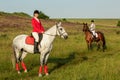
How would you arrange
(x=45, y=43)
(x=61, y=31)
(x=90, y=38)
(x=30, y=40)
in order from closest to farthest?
(x=45, y=43), (x=61, y=31), (x=30, y=40), (x=90, y=38)

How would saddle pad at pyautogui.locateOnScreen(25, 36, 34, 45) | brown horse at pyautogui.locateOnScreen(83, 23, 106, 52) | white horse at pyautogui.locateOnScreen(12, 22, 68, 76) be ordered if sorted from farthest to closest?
brown horse at pyautogui.locateOnScreen(83, 23, 106, 52) < saddle pad at pyautogui.locateOnScreen(25, 36, 34, 45) < white horse at pyautogui.locateOnScreen(12, 22, 68, 76)

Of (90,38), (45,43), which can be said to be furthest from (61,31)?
(90,38)

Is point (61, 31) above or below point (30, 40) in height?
above

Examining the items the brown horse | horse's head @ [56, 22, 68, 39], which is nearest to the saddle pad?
horse's head @ [56, 22, 68, 39]

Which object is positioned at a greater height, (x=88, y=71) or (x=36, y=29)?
(x=36, y=29)

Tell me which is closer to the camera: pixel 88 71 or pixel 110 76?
pixel 110 76

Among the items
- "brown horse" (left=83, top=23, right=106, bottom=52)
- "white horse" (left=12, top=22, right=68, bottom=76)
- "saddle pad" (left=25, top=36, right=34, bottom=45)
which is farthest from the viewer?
"brown horse" (left=83, top=23, right=106, bottom=52)

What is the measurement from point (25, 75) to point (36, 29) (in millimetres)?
2245

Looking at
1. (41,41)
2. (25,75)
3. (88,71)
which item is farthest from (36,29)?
(88,71)

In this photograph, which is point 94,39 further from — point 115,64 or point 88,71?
point 88,71

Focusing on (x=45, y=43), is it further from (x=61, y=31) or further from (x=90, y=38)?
(x=90, y=38)

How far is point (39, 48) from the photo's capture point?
14305 mm

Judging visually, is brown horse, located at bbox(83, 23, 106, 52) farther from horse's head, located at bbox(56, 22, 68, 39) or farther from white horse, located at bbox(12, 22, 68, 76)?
horse's head, located at bbox(56, 22, 68, 39)

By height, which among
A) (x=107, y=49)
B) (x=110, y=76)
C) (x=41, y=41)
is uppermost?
(x=41, y=41)
